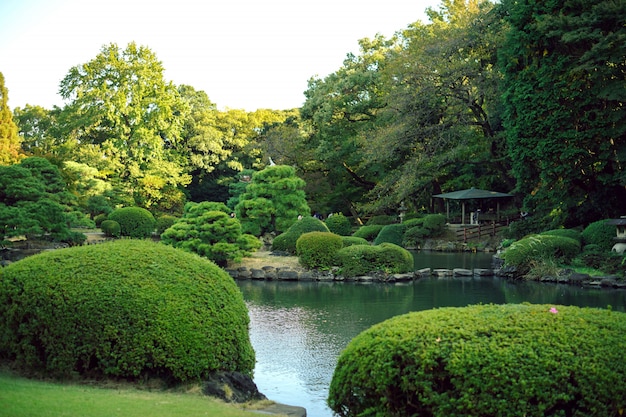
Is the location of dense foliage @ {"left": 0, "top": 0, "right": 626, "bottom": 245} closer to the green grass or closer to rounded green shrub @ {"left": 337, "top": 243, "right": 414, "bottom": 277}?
rounded green shrub @ {"left": 337, "top": 243, "right": 414, "bottom": 277}

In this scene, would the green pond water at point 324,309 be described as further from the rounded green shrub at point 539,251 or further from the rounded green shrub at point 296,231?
the rounded green shrub at point 296,231

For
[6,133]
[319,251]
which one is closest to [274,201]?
[319,251]

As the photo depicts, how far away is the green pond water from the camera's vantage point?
7684mm

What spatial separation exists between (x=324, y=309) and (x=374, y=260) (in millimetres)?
5646

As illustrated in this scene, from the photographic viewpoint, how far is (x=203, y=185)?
145 feet

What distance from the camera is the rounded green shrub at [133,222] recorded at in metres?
28.3

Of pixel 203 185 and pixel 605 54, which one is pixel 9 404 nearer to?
pixel 605 54

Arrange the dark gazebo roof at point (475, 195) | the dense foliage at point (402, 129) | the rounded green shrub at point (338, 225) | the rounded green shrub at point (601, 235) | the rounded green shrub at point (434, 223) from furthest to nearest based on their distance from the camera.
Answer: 1. the dark gazebo roof at point (475, 195)
2. the rounded green shrub at point (338, 225)
3. the rounded green shrub at point (434, 223)
4. the dense foliage at point (402, 129)
5. the rounded green shrub at point (601, 235)

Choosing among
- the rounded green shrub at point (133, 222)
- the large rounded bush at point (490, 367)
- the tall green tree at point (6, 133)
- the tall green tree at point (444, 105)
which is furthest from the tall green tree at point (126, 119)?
the large rounded bush at point (490, 367)

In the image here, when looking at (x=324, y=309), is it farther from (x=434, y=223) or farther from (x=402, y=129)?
(x=434, y=223)

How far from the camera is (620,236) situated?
57.6 feet

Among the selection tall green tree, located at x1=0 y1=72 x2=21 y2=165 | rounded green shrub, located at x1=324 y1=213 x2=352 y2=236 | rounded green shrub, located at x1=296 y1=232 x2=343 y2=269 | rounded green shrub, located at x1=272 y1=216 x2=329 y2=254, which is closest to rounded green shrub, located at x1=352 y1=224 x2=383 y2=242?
rounded green shrub, located at x1=324 y1=213 x2=352 y2=236

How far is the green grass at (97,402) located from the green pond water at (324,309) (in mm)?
1586

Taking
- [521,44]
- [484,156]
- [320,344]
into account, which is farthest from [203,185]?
[320,344]
